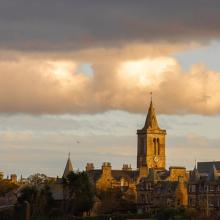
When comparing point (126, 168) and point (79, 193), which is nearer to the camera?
point (79, 193)

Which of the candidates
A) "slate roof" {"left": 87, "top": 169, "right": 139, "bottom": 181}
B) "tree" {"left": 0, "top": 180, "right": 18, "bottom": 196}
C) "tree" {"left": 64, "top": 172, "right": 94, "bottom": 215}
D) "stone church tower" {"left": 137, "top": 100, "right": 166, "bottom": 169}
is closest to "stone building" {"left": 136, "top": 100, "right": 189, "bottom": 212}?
"stone church tower" {"left": 137, "top": 100, "right": 166, "bottom": 169}

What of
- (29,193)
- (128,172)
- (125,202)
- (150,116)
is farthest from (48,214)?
(150,116)

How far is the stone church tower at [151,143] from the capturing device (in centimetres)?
18339

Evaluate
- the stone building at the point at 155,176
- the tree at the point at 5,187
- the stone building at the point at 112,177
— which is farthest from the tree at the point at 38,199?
the stone building at the point at 112,177

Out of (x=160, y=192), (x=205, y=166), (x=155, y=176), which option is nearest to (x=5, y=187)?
(x=155, y=176)

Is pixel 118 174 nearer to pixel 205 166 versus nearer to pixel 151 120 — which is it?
pixel 205 166

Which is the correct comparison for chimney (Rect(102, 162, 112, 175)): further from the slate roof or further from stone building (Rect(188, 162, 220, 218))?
stone building (Rect(188, 162, 220, 218))

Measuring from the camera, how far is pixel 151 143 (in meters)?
184

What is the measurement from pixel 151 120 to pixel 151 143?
567 centimetres

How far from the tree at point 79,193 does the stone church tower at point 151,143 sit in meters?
79.6

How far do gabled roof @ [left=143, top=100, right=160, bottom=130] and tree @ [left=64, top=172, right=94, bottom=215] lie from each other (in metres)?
82.1

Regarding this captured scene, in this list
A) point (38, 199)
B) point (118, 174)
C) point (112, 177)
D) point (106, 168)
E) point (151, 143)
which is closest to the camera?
point (38, 199)

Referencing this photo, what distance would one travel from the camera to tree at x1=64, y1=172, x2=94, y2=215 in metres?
100

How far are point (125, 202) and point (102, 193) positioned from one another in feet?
29.8
